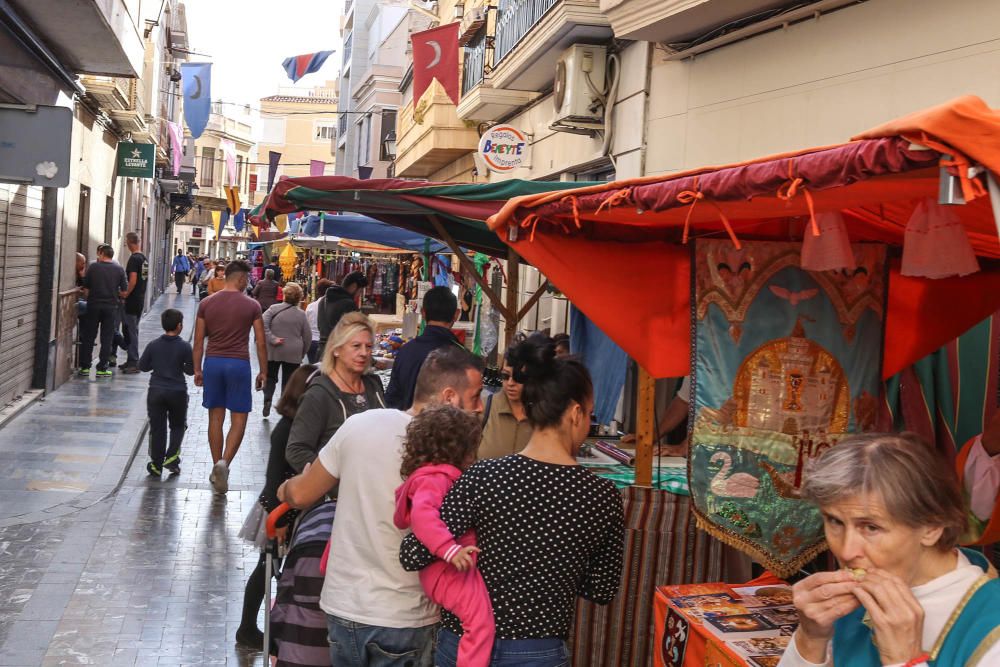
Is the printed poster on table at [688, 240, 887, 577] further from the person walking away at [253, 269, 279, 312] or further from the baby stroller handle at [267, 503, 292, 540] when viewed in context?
the person walking away at [253, 269, 279, 312]

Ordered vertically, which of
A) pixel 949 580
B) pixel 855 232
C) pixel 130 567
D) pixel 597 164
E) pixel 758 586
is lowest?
pixel 130 567

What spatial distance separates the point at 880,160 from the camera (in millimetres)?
2467

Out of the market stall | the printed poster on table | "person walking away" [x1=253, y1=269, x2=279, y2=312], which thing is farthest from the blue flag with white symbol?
the printed poster on table

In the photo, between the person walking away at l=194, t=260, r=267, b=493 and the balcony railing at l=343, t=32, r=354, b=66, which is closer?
the person walking away at l=194, t=260, r=267, b=493

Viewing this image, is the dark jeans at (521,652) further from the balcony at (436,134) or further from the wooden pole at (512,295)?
the balcony at (436,134)

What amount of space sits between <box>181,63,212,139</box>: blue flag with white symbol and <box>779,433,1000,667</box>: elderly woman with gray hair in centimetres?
2705

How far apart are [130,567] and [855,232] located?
17.0ft

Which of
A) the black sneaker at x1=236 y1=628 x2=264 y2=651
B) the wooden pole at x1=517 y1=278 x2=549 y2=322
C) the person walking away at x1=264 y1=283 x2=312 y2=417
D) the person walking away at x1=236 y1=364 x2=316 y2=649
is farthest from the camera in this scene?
the person walking away at x1=264 y1=283 x2=312 y2=417

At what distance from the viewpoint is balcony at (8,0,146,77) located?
35.9ft

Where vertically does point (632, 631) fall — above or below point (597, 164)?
below

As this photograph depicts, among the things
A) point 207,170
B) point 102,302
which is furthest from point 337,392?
point 207,170

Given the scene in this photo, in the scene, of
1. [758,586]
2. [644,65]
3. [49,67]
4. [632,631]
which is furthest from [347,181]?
[49,67]

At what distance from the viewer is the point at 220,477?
374 inches

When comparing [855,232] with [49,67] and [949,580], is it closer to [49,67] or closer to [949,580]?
[949,580]
